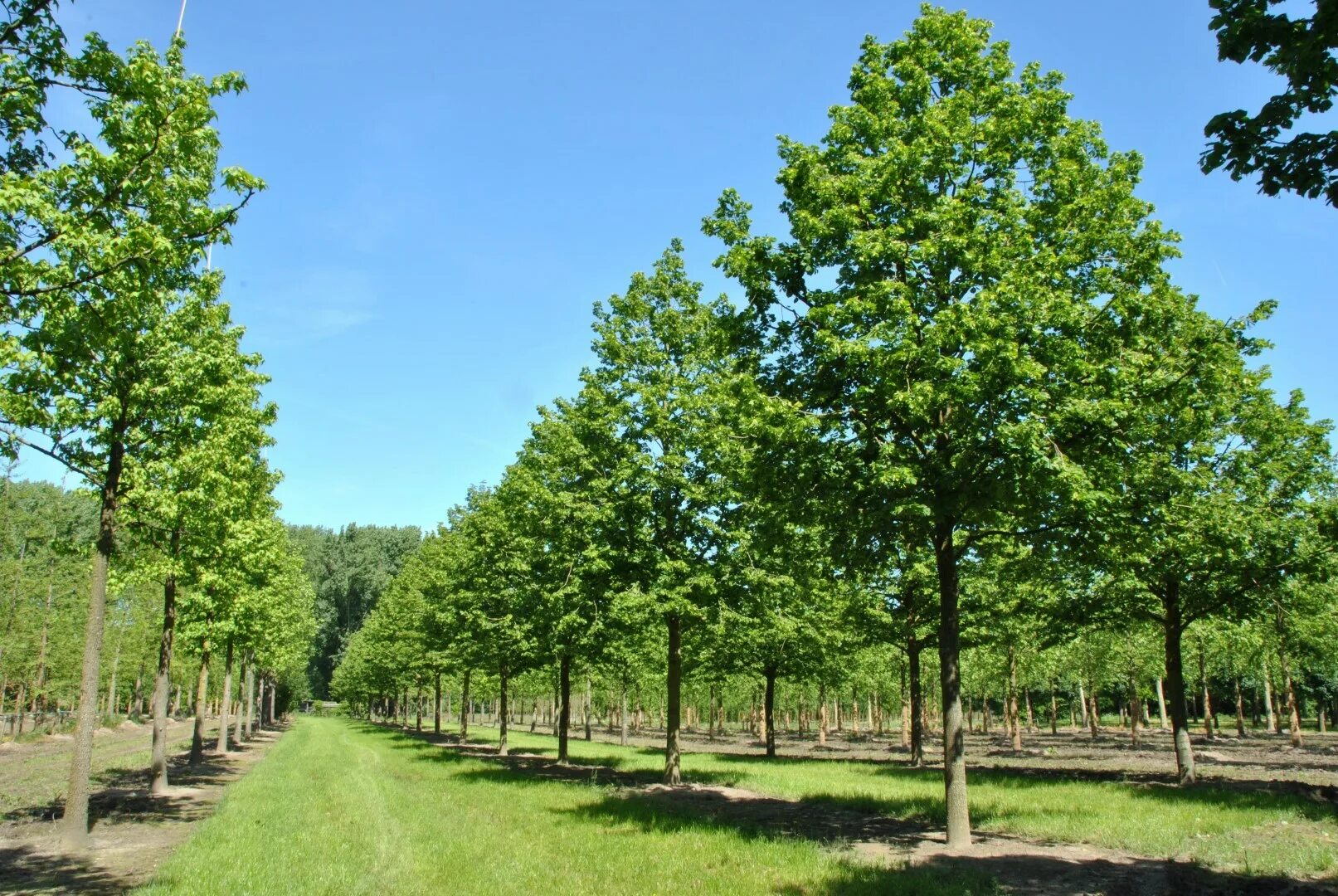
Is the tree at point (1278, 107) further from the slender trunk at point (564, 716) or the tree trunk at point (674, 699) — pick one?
the slender trunk at point (564, 716)

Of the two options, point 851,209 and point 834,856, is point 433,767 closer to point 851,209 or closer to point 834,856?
point 834,856

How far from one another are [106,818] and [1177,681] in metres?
26.2

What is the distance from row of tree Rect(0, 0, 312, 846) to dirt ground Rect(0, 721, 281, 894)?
2.81ft

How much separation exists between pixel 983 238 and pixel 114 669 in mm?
69876

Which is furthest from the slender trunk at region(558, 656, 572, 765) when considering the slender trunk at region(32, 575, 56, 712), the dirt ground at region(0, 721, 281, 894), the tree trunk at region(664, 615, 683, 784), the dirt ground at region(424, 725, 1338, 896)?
the slender trunk at region(32, 575, 56, 712)

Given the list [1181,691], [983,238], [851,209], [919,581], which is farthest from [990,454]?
[919,581]

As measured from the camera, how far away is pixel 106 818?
16.2m

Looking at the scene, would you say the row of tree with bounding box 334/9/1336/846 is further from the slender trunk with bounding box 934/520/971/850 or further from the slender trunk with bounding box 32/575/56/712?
the slender trunk with bounding box 32/575/56/712

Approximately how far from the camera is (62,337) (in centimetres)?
894

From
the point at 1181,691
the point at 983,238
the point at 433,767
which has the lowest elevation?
the point at 433,767

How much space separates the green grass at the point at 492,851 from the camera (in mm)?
9906

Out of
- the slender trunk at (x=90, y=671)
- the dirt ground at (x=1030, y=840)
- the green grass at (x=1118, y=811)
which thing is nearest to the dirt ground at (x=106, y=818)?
the slender trunk at (x=90, y=671)

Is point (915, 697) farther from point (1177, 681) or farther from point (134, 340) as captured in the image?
point (134, 340)

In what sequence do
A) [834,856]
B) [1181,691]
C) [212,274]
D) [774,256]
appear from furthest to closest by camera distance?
1. [1181,691]
2. [212,274]
3. [774,256]
4. [834,856]
